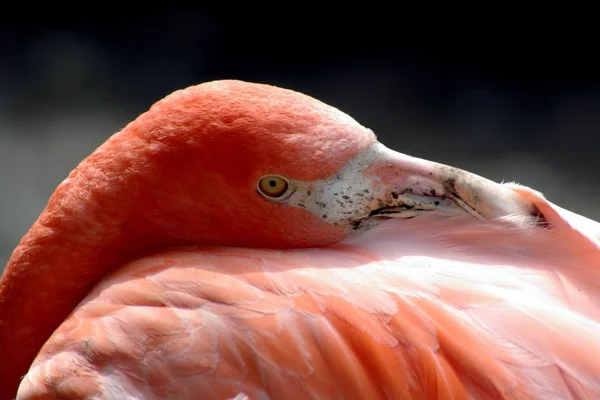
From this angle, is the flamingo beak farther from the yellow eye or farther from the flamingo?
the yellow eye

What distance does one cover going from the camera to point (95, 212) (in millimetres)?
1550

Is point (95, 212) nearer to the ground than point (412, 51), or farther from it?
nearer to the ground

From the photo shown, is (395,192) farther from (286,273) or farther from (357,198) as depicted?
(286,273)

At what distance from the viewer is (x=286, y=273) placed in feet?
4.83

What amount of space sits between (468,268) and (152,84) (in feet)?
8.14

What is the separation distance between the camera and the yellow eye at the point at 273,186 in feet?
4.90

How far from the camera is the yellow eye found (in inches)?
58.8

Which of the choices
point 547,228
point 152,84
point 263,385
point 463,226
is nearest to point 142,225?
point 263,385

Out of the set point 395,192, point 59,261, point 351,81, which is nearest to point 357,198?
point 395,192

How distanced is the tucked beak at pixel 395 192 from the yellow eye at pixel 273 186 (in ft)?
0.07

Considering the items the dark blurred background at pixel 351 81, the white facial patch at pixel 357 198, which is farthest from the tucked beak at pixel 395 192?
the dark blurred background at pixel 351 81

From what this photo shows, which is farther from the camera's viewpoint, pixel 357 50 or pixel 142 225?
pixel 357 50

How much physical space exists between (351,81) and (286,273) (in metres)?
2.44

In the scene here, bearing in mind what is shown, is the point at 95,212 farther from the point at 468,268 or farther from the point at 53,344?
the point at 468,268
